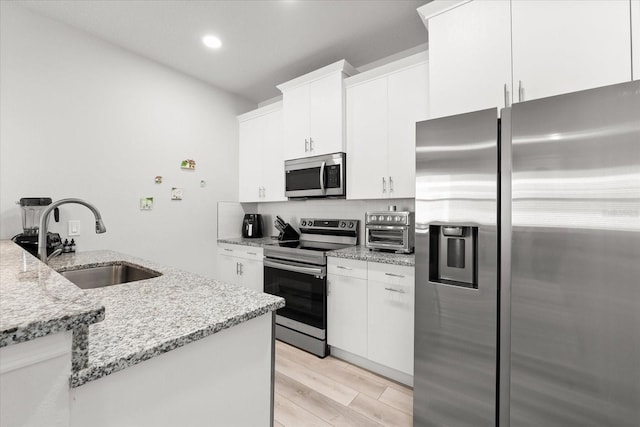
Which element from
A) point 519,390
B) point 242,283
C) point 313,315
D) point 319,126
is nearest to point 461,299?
point 519,390

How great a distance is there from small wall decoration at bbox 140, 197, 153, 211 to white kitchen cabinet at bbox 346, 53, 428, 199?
1.89m

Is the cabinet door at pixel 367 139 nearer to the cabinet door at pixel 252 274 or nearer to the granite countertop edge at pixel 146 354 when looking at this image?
the cabinet door at pixel 252 274

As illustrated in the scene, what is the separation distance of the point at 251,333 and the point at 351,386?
146cm

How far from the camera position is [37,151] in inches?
83.9

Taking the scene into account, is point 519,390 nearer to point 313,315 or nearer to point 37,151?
point 313,315

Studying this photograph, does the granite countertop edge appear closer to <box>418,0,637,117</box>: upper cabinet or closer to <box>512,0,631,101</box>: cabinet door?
<box>418,0,637,117</box>: upper cabinet

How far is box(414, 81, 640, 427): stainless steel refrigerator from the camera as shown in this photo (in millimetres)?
1079

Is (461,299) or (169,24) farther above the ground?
(169,24)

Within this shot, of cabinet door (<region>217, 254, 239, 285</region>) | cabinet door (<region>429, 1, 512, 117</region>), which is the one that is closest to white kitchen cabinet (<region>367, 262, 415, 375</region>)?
cabinet door (<region>429, 1, 512, 117</region>)

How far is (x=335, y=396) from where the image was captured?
191 cm

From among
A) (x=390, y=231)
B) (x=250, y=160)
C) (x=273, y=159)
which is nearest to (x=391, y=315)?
(x=390, y=231)

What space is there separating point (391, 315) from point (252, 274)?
152 cm

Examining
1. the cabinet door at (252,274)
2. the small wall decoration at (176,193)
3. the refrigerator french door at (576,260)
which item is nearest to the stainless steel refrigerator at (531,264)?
the refrigerator french door at (576,260)

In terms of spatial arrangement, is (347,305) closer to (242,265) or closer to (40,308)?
(242,265)
